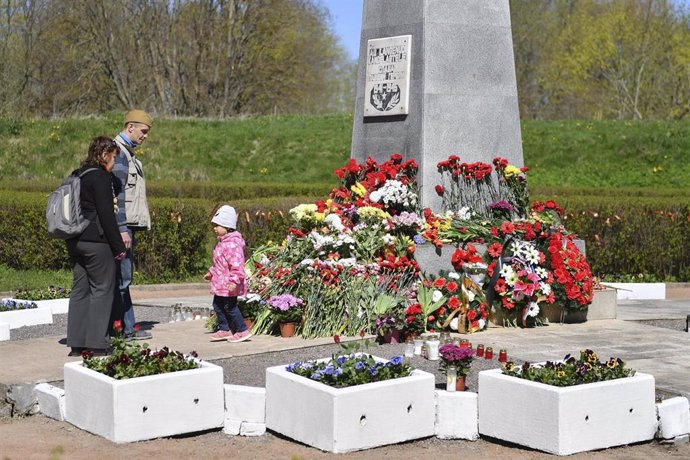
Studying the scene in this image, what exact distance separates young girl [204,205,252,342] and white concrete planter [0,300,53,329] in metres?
2.47

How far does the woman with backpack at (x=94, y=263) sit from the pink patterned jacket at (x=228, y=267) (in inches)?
28.8

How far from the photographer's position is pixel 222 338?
862 cm

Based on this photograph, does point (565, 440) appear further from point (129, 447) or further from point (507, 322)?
point (507, 322)

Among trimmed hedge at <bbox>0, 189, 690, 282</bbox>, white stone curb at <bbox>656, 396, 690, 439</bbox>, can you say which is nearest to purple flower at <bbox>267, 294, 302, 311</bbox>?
white stone curb at <bbox>656, 396, 690, 439</bbox>

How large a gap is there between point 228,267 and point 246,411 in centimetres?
210

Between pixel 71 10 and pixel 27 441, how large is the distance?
35.7 metres

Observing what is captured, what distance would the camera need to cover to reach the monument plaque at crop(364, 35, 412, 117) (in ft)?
32.8

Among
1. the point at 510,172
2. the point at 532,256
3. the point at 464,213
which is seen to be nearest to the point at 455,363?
the point at 532,256

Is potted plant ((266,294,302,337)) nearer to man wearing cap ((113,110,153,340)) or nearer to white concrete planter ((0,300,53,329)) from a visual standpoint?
man wearing cap ((113,110,153,340))

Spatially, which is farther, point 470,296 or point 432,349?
point 470,296

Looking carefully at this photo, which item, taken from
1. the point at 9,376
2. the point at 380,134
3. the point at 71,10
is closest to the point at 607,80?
the point at 71,10

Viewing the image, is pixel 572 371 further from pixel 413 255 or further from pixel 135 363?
pixel 413 255

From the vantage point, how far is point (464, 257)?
9375 mm

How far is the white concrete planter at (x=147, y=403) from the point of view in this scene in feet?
20.1
